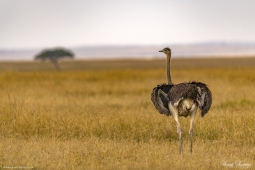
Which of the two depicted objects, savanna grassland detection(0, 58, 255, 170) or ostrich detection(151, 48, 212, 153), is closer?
savanna grassland detection(0, 58, 255, 170)

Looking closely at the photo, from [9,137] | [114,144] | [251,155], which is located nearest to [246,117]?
[251,155]

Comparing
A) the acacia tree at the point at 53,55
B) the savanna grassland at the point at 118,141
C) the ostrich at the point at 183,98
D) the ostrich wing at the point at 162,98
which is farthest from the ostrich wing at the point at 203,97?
the acacia tree at the point at 53,55

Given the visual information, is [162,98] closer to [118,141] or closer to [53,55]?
[118,141]

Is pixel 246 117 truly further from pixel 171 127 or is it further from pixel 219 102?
pixel 219 102

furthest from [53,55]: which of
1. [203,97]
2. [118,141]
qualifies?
[203,97]

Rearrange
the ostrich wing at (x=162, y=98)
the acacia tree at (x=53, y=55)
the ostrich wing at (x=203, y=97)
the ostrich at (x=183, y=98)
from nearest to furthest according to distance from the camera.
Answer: the ostrich at (x=183, y=98), the ostrich wing at (x=203, y=97), the ostrich wing at (x=162, y=98), the acacia tree at (x=53, y=55)

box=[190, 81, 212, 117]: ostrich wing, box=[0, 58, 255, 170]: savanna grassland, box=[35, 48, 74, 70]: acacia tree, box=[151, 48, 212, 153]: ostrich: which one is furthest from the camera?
box=[35, 48, 74, 70]: acacia tree

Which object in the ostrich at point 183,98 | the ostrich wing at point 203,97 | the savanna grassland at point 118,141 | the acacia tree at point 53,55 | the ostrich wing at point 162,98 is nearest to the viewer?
the savanna grassland at point 118,141

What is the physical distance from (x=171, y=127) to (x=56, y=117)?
8.59ft

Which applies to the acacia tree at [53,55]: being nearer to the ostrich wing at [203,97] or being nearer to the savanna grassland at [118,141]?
the savanna grassland at [118,141]

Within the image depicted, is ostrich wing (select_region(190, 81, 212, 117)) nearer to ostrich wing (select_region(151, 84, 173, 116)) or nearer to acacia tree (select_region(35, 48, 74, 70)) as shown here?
ostrich wing (select_region(151, 84, 173, 116))

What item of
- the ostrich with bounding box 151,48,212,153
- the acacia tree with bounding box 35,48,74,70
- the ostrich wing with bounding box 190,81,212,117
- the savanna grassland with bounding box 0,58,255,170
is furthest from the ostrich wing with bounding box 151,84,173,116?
the acacia tree with bounding box 35,48,74,70

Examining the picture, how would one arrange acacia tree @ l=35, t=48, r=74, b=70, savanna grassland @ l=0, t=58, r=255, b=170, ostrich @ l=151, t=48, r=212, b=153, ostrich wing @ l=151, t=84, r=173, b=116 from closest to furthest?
savanna grassland @ l=0, t=58, r=255, b=170
ostrich @ l=151, t=48, r=212, b=153
ostrich wing @ l=151, t=84, r=173, b=116
acacia tree @ l=35, t=48, r=74, b=70

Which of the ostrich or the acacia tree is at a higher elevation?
the ostrich
